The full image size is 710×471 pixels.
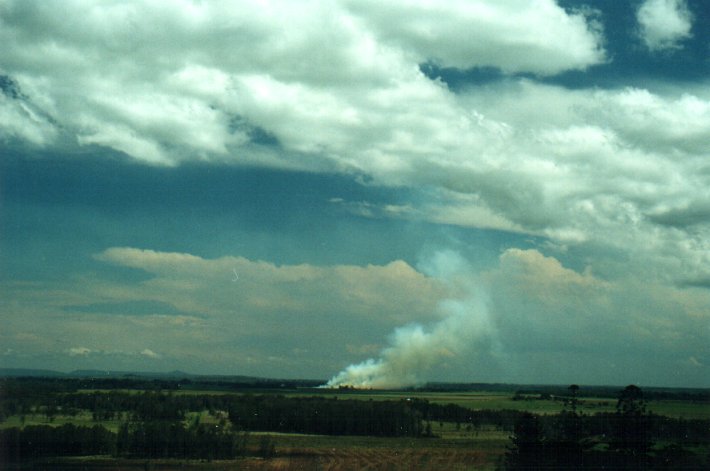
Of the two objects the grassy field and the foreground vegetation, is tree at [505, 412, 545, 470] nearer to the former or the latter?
the foreground vegetation

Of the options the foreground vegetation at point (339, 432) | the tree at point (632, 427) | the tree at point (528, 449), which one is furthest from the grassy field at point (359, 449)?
the tree at point (632, 427)

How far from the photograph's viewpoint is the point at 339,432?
230ft

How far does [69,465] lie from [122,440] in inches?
224

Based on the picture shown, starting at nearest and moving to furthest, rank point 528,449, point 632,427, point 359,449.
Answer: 1. point 632,427
2. point 528,449
3. point 359,449

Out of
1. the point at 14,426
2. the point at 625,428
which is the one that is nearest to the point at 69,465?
the point at 14,426

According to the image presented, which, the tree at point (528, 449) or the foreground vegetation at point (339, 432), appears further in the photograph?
the tree at point (528, 449)

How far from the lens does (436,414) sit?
82250 millimetres

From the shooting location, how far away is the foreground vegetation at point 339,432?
123 ft

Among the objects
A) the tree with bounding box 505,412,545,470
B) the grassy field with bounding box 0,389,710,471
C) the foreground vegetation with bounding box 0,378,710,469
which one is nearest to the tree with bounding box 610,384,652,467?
the foreground vegetation with bounding box 0,378,710,469

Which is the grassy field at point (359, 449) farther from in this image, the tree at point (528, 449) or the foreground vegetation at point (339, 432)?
the tree at point (528, 449)

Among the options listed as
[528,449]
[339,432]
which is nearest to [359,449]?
[339,432]

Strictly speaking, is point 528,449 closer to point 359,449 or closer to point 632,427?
point 632,427

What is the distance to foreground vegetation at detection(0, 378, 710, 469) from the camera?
1474 inches

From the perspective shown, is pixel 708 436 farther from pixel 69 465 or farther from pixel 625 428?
pixel 69 465
